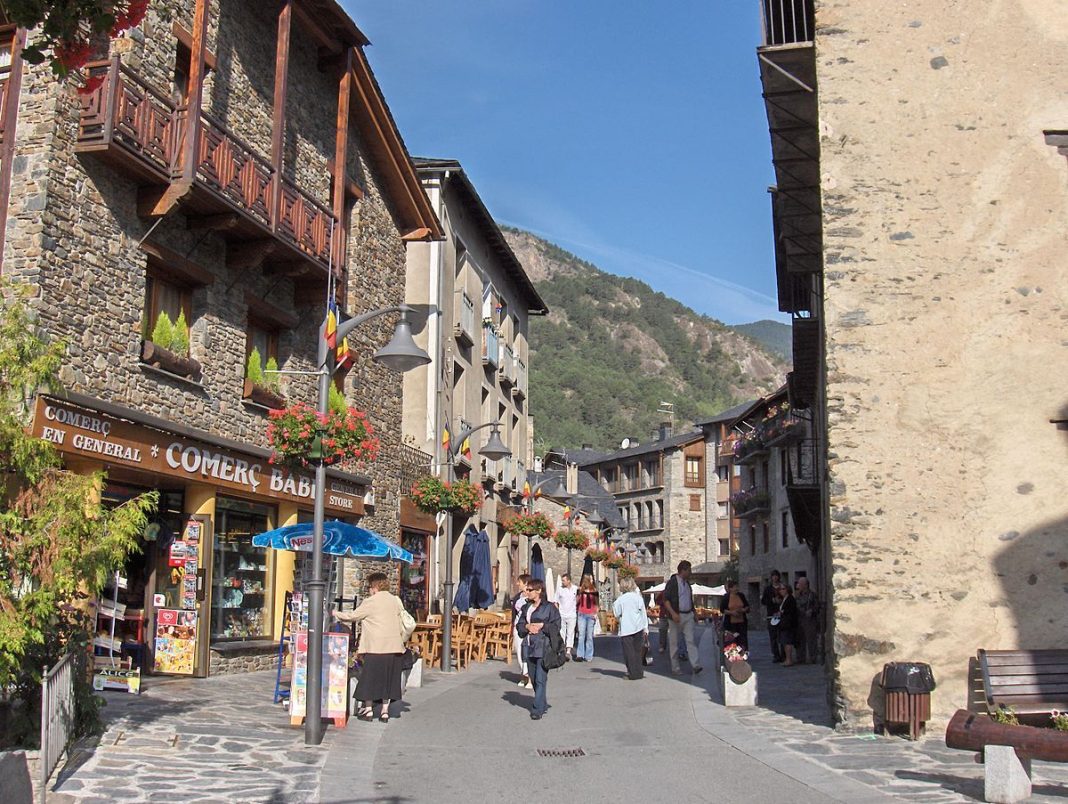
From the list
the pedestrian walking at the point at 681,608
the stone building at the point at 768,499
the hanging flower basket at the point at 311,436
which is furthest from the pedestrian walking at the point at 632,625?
the stone building at the point at 768,499

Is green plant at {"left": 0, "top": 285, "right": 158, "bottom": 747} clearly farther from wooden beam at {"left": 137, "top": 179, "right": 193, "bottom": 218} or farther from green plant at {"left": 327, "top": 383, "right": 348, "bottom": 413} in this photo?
green plant at {"left": 327, "top": 383, "right": 348, "bottom": 413}

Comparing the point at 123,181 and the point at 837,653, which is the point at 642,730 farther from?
the point at 123,181

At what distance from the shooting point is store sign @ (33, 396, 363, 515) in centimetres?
1208

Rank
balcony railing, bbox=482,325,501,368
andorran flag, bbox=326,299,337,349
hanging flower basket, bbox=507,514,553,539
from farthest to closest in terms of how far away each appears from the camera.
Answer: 1. balcony railing, bbox=482,325,501,368
2. hanging flower basket, bbox=507,514,553,539
3. andorran flag, bbox=326,299,337,349

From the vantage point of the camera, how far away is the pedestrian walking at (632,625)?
56.5ft

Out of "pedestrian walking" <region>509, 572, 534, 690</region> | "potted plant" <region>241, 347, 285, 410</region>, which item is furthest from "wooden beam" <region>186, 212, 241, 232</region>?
"pedestrian walking" <region>509, 572, 534, 690</region>

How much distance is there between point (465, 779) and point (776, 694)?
24.2ft

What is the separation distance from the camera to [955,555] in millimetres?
11391

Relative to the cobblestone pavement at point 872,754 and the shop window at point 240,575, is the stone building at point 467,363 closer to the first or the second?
the shop window at point 240,575

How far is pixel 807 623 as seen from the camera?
21.5 m

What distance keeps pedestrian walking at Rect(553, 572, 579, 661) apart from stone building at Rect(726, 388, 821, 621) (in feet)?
67.8

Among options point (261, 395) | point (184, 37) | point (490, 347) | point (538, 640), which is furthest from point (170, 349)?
point (490, 347)

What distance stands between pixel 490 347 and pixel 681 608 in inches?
614

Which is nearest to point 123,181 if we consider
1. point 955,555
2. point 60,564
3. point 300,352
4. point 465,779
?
point 300,352
